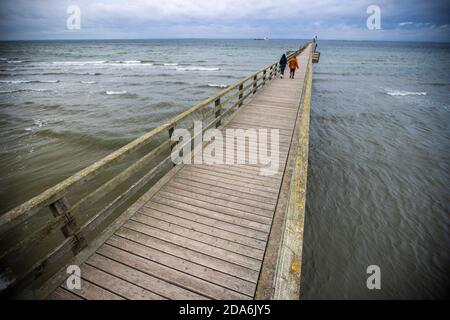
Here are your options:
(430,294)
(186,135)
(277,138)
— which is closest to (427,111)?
(277,138)

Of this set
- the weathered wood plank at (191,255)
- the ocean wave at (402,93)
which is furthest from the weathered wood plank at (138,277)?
the ocean wave at (402,93)

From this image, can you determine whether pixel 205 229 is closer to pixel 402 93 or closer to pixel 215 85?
pixel 215 85

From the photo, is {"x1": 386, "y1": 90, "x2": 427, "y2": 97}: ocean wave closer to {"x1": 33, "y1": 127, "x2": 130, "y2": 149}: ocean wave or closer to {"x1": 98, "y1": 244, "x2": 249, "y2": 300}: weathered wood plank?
{"x1": 33, "y1": 127, "x2": 130, "y2": 149}: ocean wave

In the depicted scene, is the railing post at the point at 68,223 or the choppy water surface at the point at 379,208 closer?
the railing post at the point at 68,223

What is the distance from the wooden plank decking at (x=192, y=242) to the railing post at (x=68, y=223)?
26 centimetres

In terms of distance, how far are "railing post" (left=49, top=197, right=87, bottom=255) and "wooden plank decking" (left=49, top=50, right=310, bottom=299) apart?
10.2 inches

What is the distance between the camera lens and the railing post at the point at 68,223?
108 inches

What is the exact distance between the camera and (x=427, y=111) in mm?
14891

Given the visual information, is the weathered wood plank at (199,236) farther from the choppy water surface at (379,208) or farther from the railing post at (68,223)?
the choppy water surface at (379,208)

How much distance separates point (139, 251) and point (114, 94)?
20514 mm

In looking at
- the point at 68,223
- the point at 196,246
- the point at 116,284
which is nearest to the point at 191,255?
the point at 196,246

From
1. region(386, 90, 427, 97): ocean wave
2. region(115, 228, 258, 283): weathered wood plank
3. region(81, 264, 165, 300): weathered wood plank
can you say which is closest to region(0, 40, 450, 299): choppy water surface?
region(386, 90, 427, 97): ocean wave

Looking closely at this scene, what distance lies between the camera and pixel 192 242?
3.49 metres

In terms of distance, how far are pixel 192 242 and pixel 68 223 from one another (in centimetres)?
169
